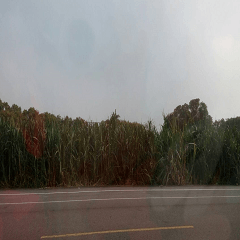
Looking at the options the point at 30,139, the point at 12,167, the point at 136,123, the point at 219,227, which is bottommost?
the point at 219,227

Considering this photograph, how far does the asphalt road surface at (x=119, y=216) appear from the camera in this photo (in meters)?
4.75

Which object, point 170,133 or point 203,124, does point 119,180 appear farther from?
point 203,124

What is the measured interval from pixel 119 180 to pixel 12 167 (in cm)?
408

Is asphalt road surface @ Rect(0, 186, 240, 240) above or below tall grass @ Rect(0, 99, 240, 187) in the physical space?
below

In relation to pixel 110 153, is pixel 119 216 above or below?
below

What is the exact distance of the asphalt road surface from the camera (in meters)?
4.75

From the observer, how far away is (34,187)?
32.9 feet

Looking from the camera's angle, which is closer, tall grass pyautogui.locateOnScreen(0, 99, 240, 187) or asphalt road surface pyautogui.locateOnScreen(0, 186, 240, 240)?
asphalt road surface pyautogui.locateOnScreen(0, 186, 240, 240)

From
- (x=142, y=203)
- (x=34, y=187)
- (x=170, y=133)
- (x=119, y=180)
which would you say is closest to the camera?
(x=142, y=203)

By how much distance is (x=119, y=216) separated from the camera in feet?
19.0

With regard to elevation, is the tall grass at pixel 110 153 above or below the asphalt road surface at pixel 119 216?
above

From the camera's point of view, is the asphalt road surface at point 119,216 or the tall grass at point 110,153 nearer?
the asphalt road surface at point 119,216

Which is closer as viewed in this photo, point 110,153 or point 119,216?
point 119,216

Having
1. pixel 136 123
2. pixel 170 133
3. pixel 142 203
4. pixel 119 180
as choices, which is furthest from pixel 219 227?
pixel 136 123
